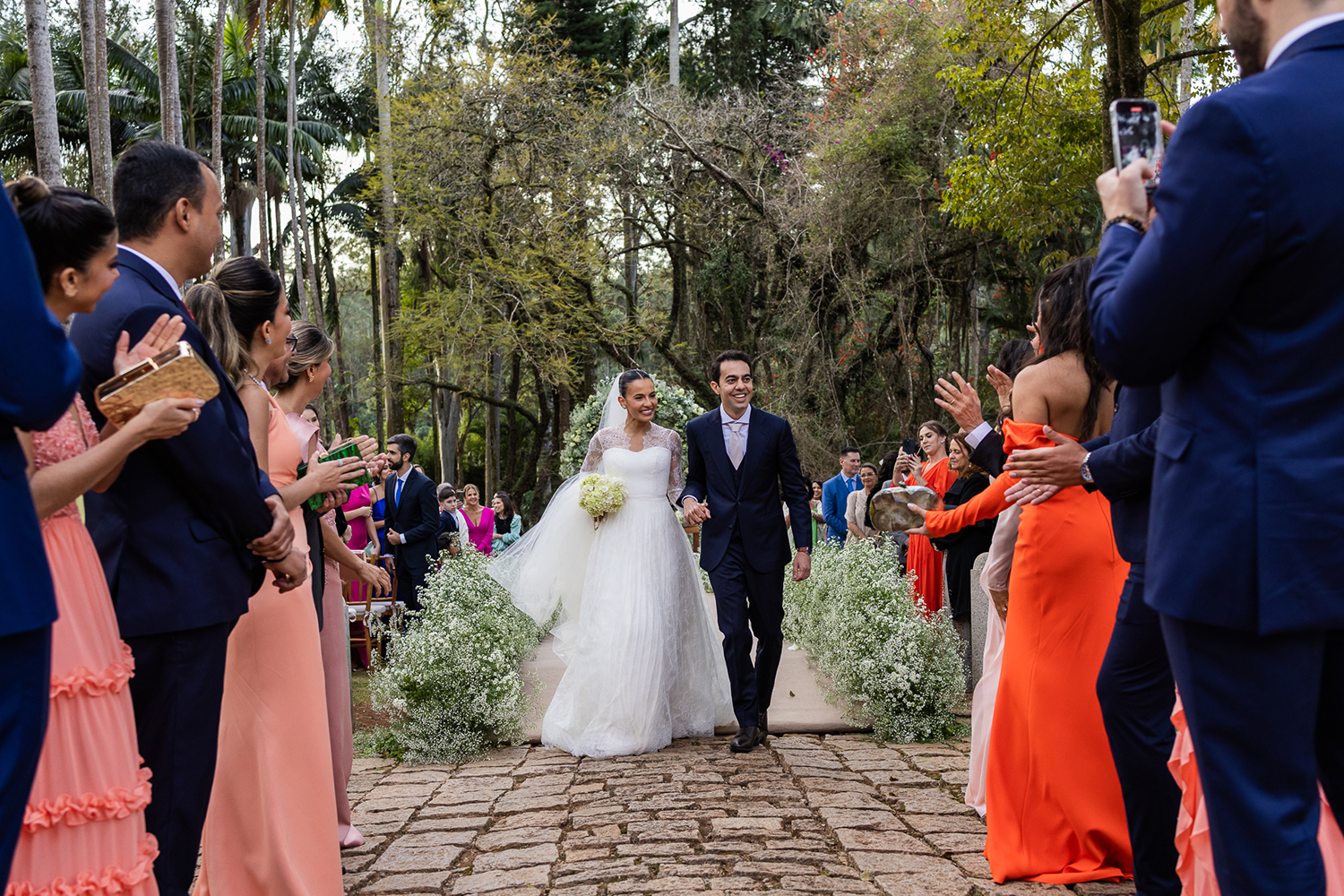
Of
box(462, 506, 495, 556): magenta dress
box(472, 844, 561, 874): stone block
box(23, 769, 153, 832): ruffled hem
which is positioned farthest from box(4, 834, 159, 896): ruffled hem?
box(462, 506, 495, 556): magenta dress

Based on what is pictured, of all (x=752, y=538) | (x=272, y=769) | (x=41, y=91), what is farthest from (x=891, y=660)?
(x=41, y=91)

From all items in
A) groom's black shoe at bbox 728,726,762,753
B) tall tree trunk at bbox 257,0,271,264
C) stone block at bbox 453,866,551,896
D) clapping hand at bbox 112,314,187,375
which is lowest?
groom's black shoe at bbox 728,726,762,753

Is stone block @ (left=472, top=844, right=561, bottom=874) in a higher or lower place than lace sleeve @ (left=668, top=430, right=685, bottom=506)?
lower

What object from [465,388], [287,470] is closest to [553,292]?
[465,388]

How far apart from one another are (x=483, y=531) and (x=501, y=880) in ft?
34.5

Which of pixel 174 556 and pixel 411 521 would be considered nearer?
pixel 174 556

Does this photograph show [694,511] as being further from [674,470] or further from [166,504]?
[166,504]

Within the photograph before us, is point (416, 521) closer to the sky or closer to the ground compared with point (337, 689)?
closer to the ground

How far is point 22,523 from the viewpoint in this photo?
6.06 feet

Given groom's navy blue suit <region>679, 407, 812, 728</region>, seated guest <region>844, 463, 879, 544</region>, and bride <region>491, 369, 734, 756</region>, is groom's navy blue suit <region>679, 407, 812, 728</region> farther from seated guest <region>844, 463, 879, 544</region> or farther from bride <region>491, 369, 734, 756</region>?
seated guest <region>844, 463, 879, 544</region>

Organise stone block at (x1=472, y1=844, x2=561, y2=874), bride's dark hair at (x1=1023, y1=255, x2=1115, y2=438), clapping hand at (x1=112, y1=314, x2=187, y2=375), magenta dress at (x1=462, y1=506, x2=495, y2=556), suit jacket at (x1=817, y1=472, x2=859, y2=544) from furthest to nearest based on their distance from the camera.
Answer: magenta dress at (x1=462, y1=506, x2=495, y2=556) < suit jacket at (x1=817, y1=472, x2=859, y2=544) < stone block at (x1=472, y1=844, x2=561, y2=874) < bride's dark hair at (x1=1023, y1=255, x2=1115, y2=438) < clapping hand at (x1=112, y1=314, x2=187, y2=375)

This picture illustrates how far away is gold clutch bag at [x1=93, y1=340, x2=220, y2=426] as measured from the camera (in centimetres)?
243

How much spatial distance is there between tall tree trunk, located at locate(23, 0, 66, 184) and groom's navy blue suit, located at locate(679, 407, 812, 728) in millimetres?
5862

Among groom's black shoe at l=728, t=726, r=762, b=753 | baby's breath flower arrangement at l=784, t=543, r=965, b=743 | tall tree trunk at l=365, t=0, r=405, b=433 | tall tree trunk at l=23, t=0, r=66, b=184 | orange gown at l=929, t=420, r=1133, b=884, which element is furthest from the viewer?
tall tree trunk at l=365, t=0, r=405, b=433
